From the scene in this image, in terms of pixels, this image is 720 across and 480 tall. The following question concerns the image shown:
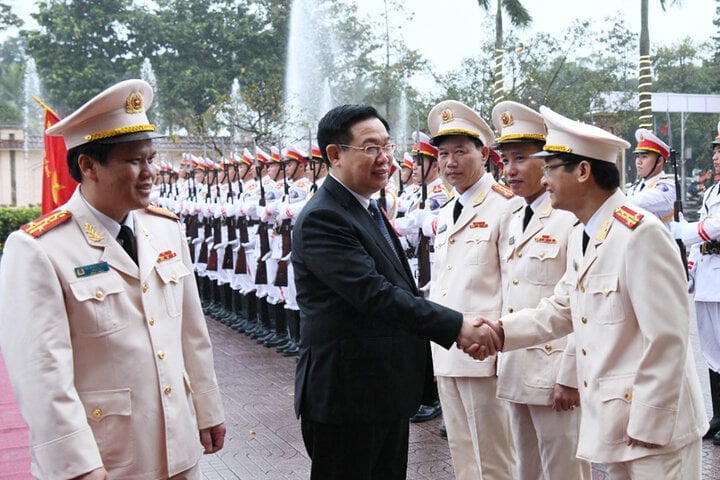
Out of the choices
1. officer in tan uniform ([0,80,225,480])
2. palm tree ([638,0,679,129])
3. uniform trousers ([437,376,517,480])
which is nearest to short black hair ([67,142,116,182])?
officer in tan uniform ([0,80,225,480])

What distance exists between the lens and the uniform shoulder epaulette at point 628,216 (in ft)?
9.32

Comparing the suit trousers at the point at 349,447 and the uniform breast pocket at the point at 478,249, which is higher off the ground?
the uniform breast pocket at the point at 478,249

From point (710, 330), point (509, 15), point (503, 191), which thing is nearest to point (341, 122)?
point (503, 191)

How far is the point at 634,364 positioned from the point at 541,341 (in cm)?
69

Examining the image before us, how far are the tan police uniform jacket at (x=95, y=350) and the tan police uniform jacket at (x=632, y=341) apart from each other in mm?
1395

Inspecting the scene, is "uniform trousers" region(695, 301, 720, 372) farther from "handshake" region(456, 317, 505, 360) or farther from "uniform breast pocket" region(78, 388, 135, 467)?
"uniform breast pocket" region(78, 388, 135, 467)

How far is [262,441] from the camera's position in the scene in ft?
18.6

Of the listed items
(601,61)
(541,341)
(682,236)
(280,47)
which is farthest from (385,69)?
(541,341)

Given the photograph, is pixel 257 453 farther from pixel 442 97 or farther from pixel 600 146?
pixel 442 97

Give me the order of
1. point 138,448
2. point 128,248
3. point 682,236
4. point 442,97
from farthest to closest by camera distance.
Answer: point 442,97 < point 682,236 < point 128,248 < point 138,448

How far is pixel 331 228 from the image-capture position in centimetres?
301

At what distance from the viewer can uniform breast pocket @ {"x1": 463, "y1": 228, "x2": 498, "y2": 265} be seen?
4.14 meters

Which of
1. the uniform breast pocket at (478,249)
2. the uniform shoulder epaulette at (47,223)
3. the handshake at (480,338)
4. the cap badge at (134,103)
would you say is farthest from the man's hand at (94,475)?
the uniform breast pocket at (478,249)

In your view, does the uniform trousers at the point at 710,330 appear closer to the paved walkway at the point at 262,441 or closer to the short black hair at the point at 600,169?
the paved walkway at the point at 262,441
